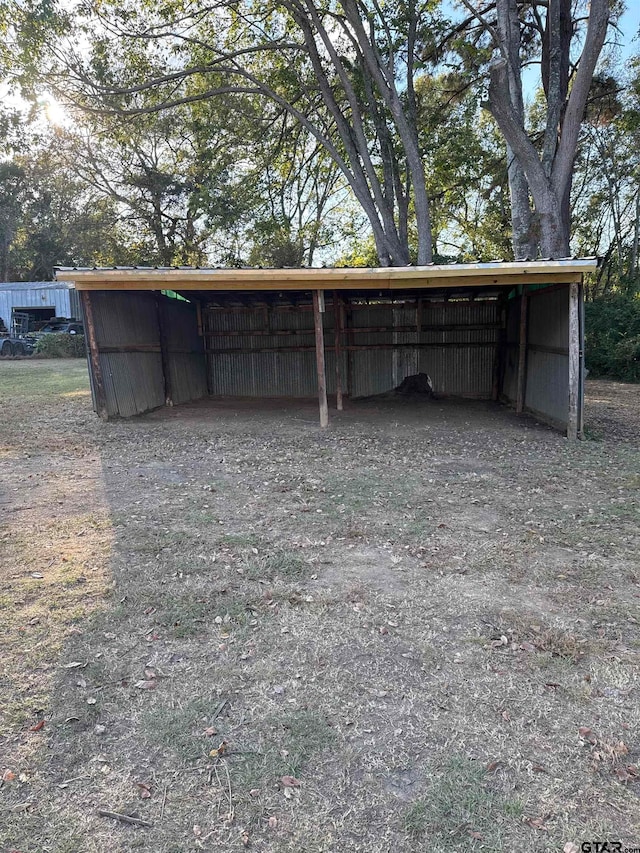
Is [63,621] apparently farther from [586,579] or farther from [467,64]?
[467,64]

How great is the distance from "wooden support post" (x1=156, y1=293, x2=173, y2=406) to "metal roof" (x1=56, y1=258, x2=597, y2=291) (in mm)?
2219

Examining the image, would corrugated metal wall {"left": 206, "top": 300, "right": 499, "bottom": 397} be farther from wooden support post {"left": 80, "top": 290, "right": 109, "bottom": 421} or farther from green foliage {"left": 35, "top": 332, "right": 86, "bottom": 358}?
green foliage {"left": 35, "top": 332, "right": 86, "bottom": 358}

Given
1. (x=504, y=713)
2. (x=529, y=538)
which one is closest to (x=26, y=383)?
(x=529, y=538)

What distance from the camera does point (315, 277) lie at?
7125mm

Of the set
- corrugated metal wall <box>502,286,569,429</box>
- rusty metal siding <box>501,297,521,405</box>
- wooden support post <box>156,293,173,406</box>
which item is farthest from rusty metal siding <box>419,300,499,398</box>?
wooden support post <box>156,293,173,406</box>

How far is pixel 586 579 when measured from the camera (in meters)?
3.18

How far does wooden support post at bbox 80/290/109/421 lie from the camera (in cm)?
778

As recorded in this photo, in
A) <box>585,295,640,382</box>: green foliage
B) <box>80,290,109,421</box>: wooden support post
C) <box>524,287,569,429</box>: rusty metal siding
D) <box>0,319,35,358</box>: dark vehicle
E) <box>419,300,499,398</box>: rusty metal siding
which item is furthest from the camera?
<box>0,319,35,358</box>: dark vehicle

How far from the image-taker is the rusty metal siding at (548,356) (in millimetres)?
7234

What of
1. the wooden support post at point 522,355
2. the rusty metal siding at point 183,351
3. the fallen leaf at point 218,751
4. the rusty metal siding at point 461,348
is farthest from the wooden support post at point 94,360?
the fallen leaf at point 218,751

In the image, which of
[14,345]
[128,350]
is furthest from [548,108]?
[14,345]

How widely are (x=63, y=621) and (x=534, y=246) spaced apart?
11097 mm

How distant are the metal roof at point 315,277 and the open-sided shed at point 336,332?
0.05 ft

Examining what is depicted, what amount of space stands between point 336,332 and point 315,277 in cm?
262
